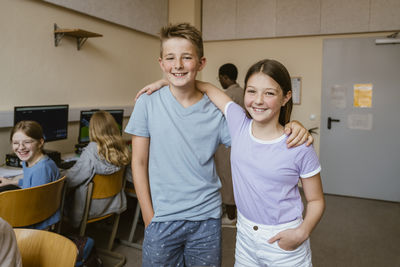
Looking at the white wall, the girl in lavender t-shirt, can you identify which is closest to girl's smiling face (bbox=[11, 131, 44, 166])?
the girl in lavender t-shirt

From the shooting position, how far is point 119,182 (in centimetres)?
254

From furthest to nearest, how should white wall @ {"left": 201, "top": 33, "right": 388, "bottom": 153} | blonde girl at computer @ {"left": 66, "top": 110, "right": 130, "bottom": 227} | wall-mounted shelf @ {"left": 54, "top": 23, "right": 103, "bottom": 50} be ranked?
white wall @ {"left": 201, "top": 33, "right": 388, "bottom": 153}
wall-mounted shelf @ {"left": 54, "top": 23, "right": 103, "bottom": 50}
blonde girl at computer @ {"left": 66, "top": 110, "right": 130, "bottom": 227}

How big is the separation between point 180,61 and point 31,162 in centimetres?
151

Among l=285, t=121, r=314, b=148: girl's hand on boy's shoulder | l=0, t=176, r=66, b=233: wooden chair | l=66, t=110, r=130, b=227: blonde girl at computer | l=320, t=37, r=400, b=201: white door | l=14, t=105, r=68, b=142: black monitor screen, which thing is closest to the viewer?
l=285, t=121, r=314, b=148: girl's hand on boy's shoulder

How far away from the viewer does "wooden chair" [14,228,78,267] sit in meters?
1.12

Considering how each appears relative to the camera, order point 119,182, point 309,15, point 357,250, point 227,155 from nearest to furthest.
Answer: point 119,182
point 357,250
point 227,155
point 309,15

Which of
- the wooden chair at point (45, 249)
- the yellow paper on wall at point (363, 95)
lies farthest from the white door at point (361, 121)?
the wooden chair at point (45, 249)

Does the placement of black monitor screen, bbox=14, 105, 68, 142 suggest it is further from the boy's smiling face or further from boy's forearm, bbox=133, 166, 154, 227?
the boy's smiling face

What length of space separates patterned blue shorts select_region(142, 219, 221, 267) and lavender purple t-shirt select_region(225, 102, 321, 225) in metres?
0.15

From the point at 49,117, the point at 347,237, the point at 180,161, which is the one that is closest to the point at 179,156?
the point at 180,161

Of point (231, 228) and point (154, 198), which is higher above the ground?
point (154, 198)

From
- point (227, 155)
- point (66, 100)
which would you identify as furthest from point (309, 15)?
point (66, 100)

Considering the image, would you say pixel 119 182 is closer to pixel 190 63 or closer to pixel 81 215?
pixel 81 215

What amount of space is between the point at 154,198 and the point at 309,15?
3953 mm
